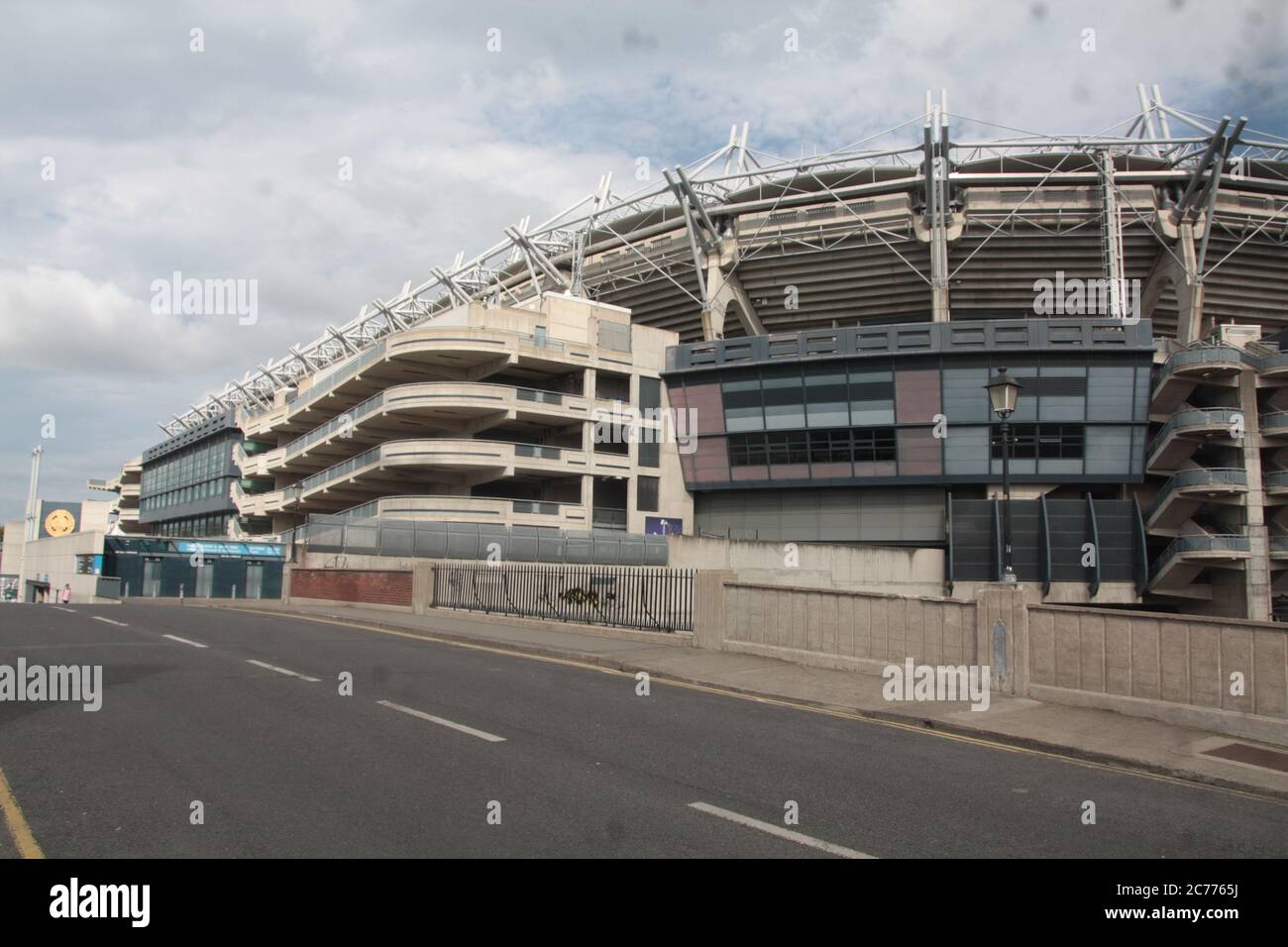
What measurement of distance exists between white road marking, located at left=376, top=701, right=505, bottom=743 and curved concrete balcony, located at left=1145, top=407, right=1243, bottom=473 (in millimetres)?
44346

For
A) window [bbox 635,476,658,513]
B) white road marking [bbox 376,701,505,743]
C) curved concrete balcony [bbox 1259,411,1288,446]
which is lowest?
white road marking [bbox 376,701,505,743]

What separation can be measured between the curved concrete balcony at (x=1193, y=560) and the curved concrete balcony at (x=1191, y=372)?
6.93m

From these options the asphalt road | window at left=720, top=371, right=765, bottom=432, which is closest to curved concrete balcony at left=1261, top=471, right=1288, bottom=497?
window at left=720, top=371, right=765, bottom=432

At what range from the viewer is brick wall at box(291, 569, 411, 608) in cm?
2903

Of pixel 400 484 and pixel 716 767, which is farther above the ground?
pixel 400 484

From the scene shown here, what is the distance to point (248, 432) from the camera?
262 ft

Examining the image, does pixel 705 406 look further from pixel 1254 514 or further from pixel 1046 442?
pixel 1254 514

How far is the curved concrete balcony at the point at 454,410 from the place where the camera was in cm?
4853

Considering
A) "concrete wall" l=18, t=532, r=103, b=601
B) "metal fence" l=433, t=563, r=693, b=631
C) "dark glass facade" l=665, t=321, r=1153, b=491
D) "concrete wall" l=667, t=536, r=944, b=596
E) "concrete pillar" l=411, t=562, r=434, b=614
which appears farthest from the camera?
"concrete wall" l=18, t=532, r=103, b=601

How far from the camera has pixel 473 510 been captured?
46.3 metres

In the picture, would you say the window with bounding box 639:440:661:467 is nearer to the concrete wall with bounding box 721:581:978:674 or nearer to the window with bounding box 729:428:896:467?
the window with bounding box 729:428:896:467
